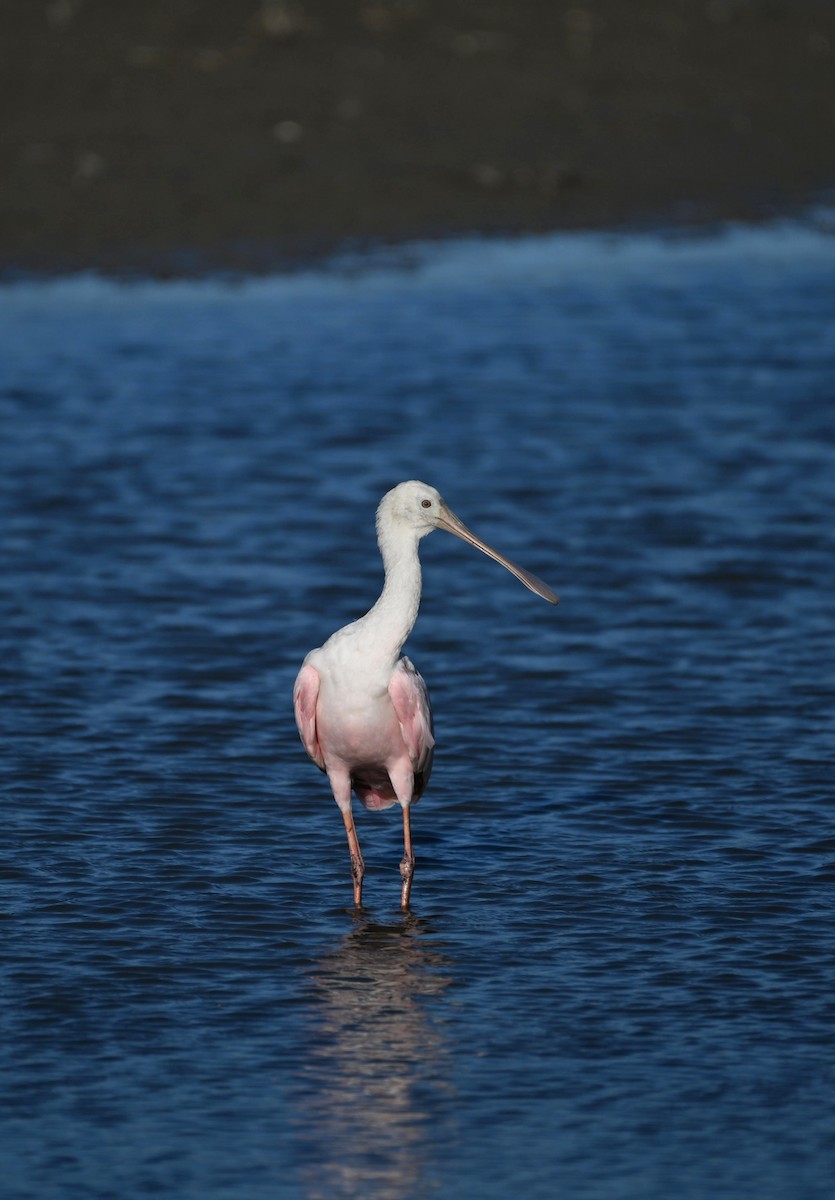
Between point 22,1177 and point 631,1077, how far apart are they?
1951mm

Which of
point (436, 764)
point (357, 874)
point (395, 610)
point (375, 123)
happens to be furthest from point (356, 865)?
point (375, 123)

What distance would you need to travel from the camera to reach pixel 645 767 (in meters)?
10.6

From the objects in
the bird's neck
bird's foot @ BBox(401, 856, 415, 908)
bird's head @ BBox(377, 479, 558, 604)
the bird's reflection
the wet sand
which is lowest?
the bird's reflection

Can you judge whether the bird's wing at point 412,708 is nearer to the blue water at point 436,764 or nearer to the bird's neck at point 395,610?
the bird's neck at point 395,610

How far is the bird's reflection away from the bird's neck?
1.11 metres

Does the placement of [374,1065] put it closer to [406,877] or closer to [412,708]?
[406,877]

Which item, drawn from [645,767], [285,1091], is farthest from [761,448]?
[285,1091]

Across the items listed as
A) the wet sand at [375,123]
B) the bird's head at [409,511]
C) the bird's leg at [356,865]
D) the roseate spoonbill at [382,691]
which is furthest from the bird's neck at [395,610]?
the wet sand at [375,123]

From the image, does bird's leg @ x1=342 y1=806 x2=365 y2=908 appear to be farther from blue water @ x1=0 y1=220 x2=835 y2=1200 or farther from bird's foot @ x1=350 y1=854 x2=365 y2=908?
blue water @ x1=0 y1=220 x2=835 y2=1200

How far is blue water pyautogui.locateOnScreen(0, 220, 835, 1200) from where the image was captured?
22.9ft

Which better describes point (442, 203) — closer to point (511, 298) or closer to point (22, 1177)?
point (511, 298)

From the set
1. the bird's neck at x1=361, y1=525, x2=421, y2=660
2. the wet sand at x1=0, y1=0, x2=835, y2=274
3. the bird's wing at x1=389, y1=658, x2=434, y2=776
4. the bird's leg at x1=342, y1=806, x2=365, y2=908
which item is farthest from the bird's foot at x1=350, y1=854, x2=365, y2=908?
the wet sand at x1=0, y1=0, x2=835, y2=274

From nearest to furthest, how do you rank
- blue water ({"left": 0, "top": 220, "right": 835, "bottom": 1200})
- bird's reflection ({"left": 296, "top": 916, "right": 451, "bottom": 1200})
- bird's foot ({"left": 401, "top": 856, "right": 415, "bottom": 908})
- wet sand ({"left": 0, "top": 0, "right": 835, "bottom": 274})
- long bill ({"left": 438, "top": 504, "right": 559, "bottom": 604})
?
bird's reflection ({"left": 296, "top": 916, "right": 451, "bottom": 1200}) < blue water ({"left": 0, "top": 220, "right": 835, "bottom": 1200}) < bird's foot ({"left": 401, "top": 856, "right": 415, "bottom": 908}) < long bill ({"left": 438, "top": 504, "right": 559, "bottom": 604}) < wet sand ({"left": 0, "top": 0, "right": 835, "bottom": 274})

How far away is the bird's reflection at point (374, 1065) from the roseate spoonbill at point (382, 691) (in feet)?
1.88
